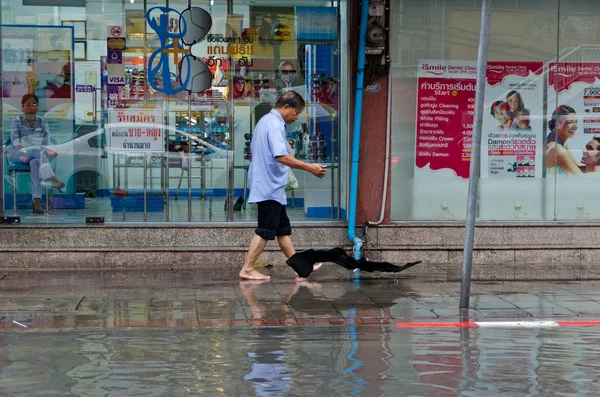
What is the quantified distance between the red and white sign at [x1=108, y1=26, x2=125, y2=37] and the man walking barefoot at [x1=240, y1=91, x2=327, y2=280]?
2684mm

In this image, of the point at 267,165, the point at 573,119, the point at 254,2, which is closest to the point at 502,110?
the point at 573,119

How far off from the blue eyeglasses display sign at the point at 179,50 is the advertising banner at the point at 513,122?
11.9 feet

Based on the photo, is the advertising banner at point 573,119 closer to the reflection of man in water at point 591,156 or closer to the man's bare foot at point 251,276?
the reflection of man in water at point 591,156

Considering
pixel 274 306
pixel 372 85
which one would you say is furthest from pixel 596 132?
pixel 274 306

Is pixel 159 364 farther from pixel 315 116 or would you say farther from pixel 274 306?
pixel 315 116

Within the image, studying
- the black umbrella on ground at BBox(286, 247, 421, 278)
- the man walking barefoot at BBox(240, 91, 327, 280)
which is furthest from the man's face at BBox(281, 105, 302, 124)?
the black umbrella on ground at BBox(286, 247, 421, 278)

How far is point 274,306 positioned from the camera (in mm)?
8648

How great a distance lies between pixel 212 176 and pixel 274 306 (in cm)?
361

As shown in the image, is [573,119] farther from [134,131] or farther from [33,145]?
[33,145]

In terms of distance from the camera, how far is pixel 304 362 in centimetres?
654

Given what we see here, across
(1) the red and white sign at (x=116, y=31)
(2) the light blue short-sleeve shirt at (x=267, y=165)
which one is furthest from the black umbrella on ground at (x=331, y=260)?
(1) the red and white sign at (x=116, y=31)

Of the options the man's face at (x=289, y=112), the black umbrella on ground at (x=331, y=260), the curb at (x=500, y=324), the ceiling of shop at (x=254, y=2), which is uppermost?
the ceiling of shop at (x=254, y=2)

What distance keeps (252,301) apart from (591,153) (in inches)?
224

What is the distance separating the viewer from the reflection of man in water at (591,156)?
12438mm
